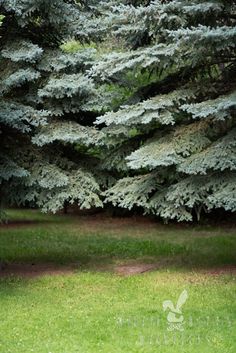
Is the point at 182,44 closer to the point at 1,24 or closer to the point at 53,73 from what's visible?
the point at 53,73

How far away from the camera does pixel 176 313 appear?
7.99m

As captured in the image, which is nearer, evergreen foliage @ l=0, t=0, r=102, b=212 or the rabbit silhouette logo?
the rabbit silhouette logo

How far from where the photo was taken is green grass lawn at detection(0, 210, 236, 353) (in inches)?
268

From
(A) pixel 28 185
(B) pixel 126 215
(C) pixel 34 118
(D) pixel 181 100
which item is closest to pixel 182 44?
(D) pixel 181 100

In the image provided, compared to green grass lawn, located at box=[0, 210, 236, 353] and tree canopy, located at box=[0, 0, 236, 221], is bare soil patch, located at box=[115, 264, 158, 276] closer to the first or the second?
green grass lawn, located at box=[0, 210, 236, 353]

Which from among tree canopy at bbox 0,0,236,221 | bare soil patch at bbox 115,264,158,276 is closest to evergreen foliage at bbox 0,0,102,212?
tree canopy at bbox 0,0,236,221

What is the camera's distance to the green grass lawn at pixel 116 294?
6809mm

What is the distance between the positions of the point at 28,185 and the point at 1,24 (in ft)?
10.2

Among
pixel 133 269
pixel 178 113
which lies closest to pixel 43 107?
pixel 178 113

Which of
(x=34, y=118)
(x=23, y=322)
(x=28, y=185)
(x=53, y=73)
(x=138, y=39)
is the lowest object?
(x=23, y=322)

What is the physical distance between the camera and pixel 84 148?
499 inches

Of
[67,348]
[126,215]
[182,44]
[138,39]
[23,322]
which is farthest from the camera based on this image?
[126,215]

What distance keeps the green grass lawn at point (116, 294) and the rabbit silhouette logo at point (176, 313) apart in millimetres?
58

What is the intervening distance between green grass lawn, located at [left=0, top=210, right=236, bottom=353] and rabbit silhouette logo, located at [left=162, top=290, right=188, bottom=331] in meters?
0.06
